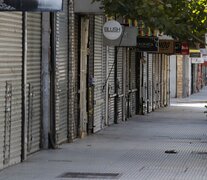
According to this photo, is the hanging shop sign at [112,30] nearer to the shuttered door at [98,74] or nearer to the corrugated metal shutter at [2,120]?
the shuttered door at [98,74]

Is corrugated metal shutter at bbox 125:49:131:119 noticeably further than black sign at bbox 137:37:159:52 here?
No

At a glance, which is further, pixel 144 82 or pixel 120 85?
pixel 144 82

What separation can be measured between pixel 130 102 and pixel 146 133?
7.98 m

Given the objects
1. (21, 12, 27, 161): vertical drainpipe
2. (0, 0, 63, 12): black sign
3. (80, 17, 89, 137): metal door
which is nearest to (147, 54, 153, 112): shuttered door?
(80, 17, 89, 137): metal door

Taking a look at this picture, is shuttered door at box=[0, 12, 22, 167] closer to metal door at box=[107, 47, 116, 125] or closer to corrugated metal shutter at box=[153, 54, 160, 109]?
metal door at box=[107, 47, 116, 125]

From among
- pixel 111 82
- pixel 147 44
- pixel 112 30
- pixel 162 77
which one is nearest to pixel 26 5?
pixel 112 30

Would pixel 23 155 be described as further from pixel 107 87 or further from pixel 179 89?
pixel 179 89

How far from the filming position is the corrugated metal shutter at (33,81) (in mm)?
Answer: 15648

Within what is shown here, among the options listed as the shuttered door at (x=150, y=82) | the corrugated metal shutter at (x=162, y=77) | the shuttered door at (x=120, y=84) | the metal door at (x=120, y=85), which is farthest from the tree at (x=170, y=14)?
the corrugated metal shutter at (x=162, y=77)

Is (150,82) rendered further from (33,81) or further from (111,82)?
(33,81)

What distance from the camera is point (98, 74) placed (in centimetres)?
2334

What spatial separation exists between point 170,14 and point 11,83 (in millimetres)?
3633

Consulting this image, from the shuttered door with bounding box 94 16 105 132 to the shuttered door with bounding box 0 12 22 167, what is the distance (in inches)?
321

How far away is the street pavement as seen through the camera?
13.0 metres
